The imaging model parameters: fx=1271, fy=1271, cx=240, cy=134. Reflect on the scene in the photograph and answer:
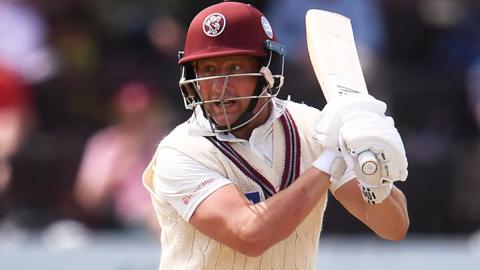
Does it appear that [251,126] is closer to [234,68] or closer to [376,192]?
[234,68]

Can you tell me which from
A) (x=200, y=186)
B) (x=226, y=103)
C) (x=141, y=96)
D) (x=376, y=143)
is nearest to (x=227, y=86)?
(x=226, y=103)

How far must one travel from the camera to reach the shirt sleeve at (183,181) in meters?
4.00

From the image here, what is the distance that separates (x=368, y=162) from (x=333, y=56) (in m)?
0.54

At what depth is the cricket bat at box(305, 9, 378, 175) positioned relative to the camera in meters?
3.98

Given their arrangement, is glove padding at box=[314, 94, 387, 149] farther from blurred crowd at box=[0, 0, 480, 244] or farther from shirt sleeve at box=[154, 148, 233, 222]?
blurred crowd at box=[0, 0, 480, 244]

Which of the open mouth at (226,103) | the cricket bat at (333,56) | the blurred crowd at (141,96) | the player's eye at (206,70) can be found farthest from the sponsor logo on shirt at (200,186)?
the blurred crowd at (141,96)

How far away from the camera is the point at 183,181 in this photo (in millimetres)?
4047

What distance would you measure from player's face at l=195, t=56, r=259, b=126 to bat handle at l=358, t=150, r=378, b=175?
52 centimetres

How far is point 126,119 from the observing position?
7582mm

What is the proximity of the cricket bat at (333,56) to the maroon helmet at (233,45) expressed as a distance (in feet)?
0.42

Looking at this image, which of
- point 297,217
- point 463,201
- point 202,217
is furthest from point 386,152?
point 463,201

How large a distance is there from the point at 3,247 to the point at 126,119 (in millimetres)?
1112

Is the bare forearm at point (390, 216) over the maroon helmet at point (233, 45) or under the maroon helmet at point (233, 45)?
under

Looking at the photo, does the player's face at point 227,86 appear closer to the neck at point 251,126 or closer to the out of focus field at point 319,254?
the neck at point 251,126
